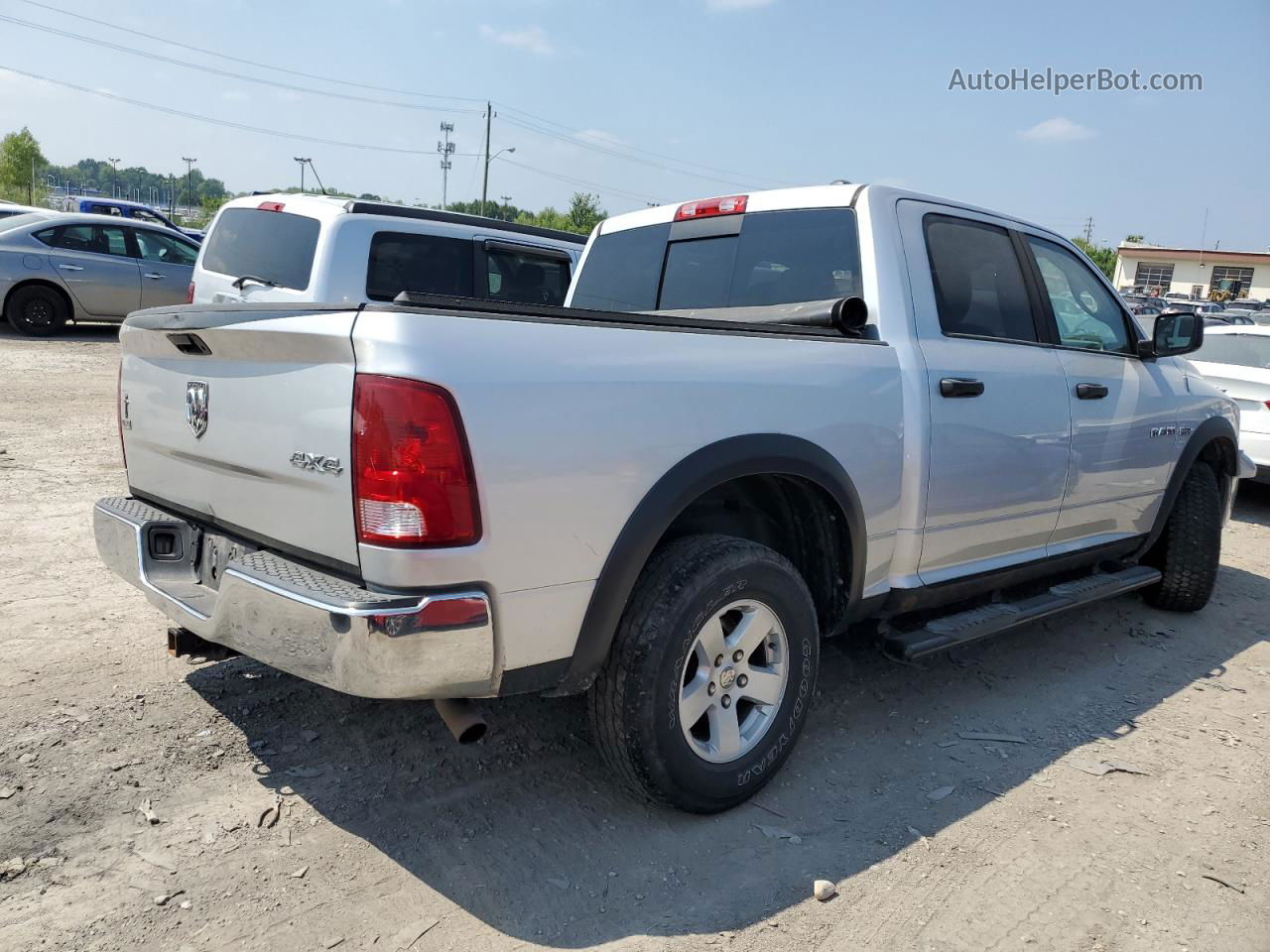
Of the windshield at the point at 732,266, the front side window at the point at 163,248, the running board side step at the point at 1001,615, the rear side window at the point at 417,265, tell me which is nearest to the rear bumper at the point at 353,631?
the running board side step at the point at 1001,615

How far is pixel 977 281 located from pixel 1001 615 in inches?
53.2

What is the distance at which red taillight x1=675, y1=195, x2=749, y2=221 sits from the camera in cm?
400

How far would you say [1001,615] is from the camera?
3.81 meters

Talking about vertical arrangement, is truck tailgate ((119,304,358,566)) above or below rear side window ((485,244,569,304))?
below

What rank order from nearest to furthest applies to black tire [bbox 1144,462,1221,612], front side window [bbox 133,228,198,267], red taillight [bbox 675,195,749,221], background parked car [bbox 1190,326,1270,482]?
red taillight [bbox 675,195,749,221] < black tire [bbox 1144,462,1221,612] < background parked car [bbox 1190,326,1270,482] < front side window [bbox 133,228,198,267]

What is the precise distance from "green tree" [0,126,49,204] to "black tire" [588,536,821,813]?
215 ft

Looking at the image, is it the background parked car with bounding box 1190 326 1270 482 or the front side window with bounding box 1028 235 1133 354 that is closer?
the front side window with bounding box 1028 235 1133 354

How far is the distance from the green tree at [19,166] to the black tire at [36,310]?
5271 centimetres

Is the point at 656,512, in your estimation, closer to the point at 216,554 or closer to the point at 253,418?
the point at 253,418

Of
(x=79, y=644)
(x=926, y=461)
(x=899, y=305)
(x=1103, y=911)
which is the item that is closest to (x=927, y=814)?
(x=1103, y=911)

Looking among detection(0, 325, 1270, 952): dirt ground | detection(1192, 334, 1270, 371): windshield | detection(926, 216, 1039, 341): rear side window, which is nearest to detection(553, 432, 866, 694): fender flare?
detection(0, 325, 1270, 952): dirt ground

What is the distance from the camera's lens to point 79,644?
3.82 meters

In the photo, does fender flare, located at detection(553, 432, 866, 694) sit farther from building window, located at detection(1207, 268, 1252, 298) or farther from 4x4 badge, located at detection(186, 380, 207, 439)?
building window, located at detection(1207, 268, 1252, 298)

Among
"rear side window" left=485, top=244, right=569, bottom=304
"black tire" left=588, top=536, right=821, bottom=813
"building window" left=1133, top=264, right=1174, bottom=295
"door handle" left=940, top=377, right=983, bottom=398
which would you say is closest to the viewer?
"black tire" left=588, top=536, right=821, bottom=813
